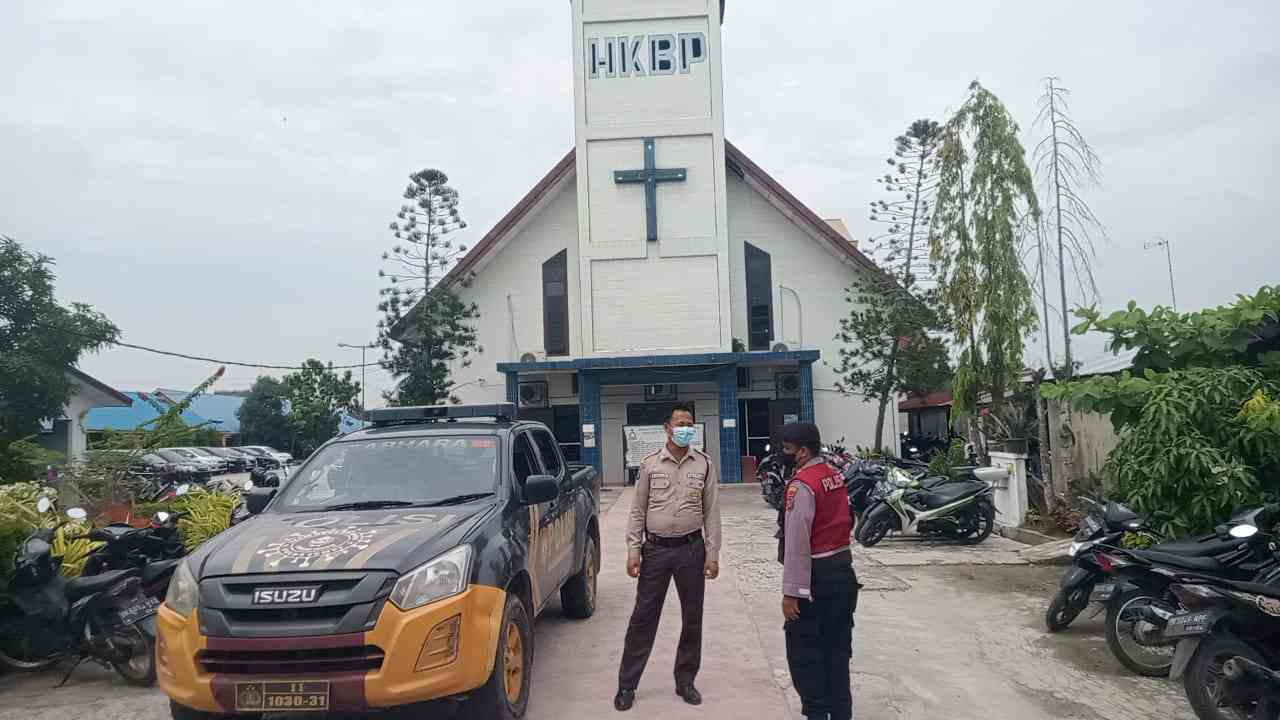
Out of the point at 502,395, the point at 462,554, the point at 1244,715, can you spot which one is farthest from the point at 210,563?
the point at 502,395

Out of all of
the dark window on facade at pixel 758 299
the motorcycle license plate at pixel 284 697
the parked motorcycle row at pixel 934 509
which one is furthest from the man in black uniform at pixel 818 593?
the dark window on facade at pixel 758 299

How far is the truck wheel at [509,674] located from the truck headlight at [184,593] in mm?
1469

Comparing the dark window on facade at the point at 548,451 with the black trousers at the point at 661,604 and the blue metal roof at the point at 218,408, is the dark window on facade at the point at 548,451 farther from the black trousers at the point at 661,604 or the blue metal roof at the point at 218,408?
the blue metal roof at the point at 218,408

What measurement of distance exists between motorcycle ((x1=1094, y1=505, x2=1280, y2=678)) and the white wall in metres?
21.0

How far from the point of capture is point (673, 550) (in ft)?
17.9

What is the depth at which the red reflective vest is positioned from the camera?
4699 millimetres

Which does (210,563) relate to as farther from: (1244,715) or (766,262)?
(766,262)

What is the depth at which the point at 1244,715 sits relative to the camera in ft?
15.6

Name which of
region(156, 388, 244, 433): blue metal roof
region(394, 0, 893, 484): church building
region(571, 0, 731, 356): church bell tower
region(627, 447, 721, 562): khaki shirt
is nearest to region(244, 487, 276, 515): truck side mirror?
region(627, 447, 721, 562): khaki shirt

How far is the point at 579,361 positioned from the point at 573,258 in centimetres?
464

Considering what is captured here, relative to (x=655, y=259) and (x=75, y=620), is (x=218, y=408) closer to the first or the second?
(x=655, y=259)

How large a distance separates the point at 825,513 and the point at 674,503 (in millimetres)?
1097

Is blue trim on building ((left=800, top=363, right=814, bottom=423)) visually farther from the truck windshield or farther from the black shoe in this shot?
the black shoe

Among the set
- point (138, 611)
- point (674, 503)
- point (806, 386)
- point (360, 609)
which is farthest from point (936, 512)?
point (806, 386)
